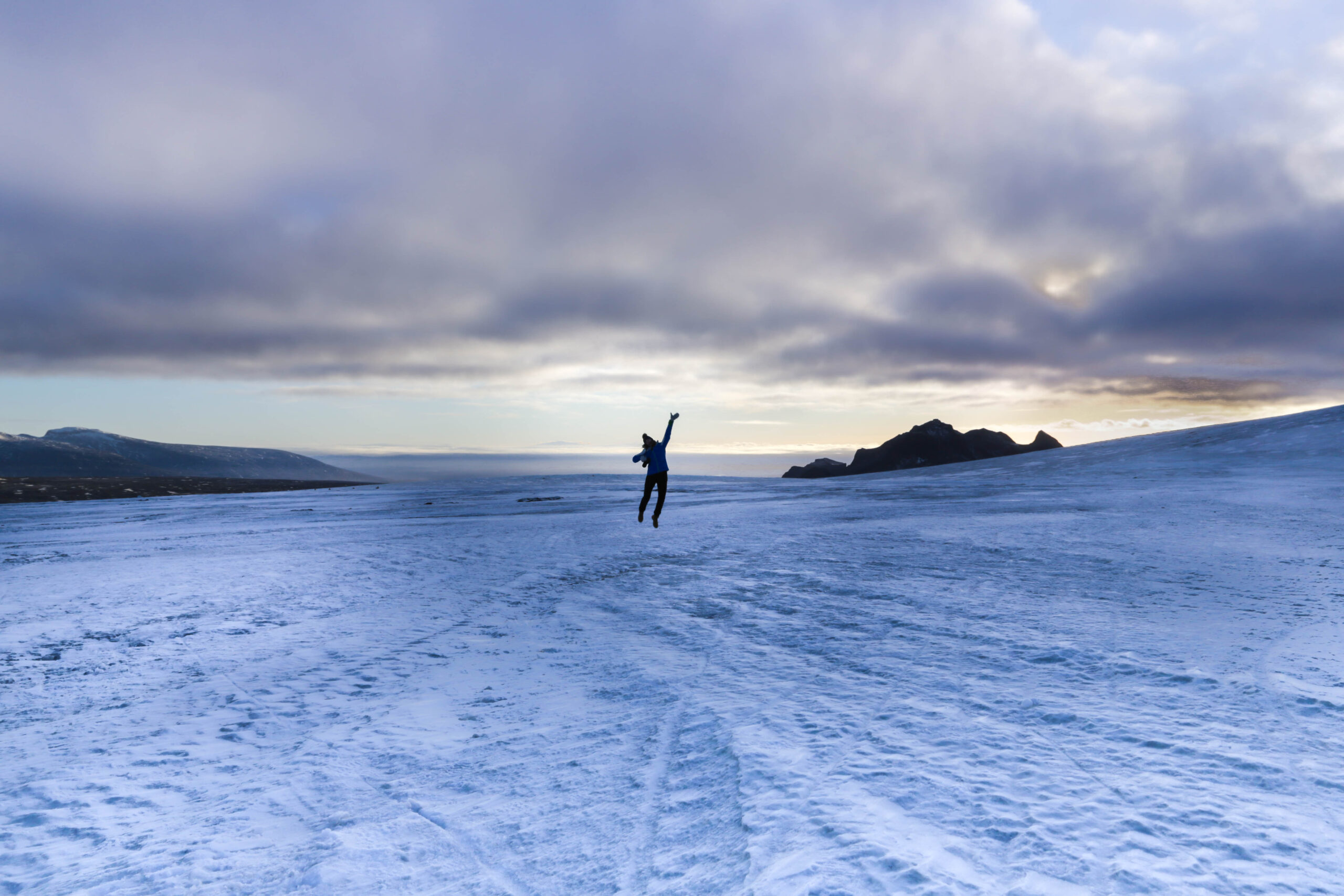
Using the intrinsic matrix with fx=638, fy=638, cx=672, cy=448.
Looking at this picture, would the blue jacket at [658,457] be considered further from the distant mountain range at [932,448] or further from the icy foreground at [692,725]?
the distant mountain range at [932,448]

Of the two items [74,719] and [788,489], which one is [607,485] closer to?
[788,489]

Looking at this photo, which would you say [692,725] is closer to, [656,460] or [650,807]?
[650,807]

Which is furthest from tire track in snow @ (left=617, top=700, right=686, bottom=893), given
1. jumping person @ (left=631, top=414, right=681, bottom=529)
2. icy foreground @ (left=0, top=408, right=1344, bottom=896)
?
jumping person @ (left=631, top=414, right=681, bottom=529)

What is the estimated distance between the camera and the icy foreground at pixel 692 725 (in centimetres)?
216

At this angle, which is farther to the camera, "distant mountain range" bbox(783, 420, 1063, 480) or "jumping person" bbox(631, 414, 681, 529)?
"distant mountain range" bbox(783, 420, 1063, 480)

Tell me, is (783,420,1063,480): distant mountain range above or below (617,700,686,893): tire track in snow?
above

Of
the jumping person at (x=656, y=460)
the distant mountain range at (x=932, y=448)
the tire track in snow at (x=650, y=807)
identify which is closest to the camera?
the tire track in snow at (x=650, y=807)

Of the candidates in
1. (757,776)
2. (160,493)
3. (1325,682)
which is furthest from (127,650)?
(160,493)

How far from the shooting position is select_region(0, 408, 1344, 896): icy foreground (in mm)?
2162

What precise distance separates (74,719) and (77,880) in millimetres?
1844

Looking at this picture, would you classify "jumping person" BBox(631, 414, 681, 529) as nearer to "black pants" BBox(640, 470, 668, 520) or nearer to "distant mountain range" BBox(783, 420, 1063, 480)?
"black pants" BBox(640, 470, 668, 520)

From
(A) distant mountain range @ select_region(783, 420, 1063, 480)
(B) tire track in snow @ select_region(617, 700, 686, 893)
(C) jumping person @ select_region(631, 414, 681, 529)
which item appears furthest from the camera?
(A) distant mountain range @ select_region(783, 420, 1063, 480)

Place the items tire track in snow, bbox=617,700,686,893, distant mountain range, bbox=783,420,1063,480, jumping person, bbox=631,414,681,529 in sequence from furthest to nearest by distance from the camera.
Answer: distant mountain range, bbox=783,420,1063,480
jumping person, bbox=631,414,681,529
tire track in snow, bbox=617,700,686,893

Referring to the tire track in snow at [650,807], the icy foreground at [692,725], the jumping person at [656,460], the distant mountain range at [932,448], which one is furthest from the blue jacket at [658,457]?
the distant mountain range at [932,448]
